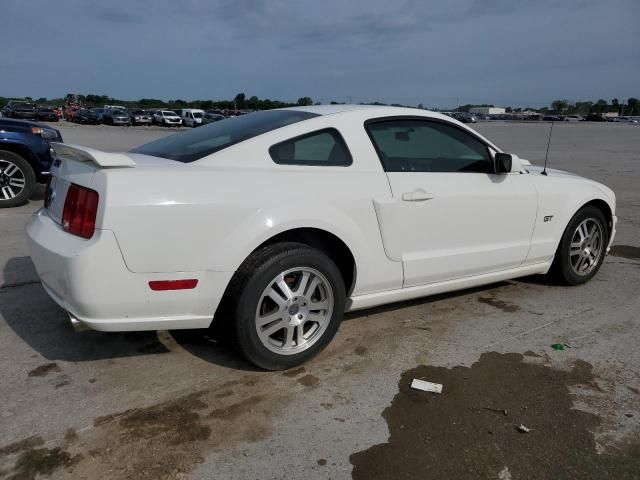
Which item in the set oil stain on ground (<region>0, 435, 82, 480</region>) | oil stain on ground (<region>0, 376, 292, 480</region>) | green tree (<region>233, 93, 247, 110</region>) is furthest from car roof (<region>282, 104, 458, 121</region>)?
green tree (<region>233, 93, 247, 110</region>)

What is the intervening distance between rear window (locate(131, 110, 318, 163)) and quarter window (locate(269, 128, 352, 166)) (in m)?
0.18

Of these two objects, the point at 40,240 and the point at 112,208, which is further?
the point at 40,240

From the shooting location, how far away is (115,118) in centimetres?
4516

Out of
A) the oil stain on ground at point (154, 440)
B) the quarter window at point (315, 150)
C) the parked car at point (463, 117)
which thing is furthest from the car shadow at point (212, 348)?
the parked car at point (463, 117)

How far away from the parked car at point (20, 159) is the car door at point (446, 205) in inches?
238

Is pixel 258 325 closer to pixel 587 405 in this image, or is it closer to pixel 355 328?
pixel 355 328

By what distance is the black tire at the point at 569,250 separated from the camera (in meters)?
4.65

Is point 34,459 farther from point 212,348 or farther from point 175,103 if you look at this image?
point 175,103

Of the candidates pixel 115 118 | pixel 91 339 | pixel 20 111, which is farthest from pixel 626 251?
pixel 115 118

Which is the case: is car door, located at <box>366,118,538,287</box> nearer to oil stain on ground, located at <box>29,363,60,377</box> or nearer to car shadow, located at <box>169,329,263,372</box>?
car shadow, located at <box>169,329,263,372</box>

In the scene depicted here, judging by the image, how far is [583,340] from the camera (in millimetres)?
3764

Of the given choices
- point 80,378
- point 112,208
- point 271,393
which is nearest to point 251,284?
point 271,393

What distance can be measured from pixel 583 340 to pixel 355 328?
5.12 ft

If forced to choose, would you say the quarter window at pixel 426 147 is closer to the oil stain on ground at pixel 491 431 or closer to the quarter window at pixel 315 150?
the quarter window at pixel 315 150
